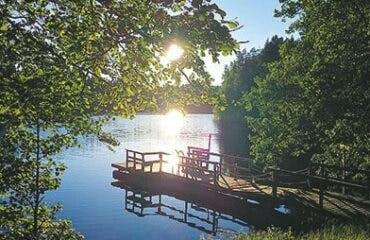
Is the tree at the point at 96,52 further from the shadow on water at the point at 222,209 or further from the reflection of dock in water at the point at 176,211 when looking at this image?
the reflection of dock in water at the point at 176,211

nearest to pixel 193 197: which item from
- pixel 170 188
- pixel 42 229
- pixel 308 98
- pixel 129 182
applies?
pixel 170 188

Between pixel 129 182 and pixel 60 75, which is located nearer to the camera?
pixel 60 75

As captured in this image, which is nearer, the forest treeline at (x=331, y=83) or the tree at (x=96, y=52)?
the tree at (x=96, y=52)

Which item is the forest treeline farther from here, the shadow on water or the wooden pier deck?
the shadow on water

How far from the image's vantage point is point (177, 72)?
18.1 ft

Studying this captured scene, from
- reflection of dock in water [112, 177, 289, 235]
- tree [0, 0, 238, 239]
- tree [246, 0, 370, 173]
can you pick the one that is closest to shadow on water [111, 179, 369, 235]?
reflection of dock in water [112, 177, 289, 235]

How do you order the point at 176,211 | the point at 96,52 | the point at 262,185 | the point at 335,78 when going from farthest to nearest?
1. the point at 176,211
2. the point at 262,185
3. the point at 335,78
4. the point at 96,52

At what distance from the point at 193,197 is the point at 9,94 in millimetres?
22108

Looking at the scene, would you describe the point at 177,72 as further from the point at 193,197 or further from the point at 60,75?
the point at 193,197

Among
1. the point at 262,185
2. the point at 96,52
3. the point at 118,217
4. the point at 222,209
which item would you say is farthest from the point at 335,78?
the point at 118,217

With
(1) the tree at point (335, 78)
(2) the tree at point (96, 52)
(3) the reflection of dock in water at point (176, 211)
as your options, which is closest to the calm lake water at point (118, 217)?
(3) the reflection of dock in water at point (176, 211)

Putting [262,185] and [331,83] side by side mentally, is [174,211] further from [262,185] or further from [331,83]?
[331,83]

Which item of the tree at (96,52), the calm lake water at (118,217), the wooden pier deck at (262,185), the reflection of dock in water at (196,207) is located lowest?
the calm lake water at (118,217)

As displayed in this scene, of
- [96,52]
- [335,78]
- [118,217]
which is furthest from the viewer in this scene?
[118,217]
